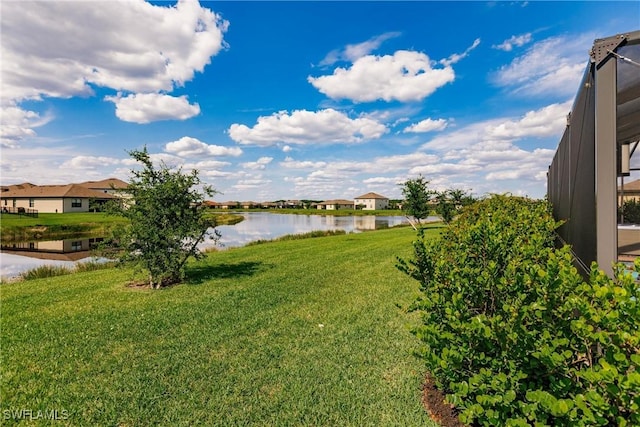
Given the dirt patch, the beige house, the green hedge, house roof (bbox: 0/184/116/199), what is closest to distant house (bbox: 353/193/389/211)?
the beige house

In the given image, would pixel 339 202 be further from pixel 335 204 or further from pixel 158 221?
pixel 158 221

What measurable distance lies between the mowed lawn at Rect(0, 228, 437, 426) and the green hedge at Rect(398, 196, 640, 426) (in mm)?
518

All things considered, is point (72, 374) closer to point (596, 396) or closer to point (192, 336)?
point (192, 336)

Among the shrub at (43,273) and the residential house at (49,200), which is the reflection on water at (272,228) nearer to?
the shrub at (43,273)

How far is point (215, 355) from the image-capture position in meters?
4.61

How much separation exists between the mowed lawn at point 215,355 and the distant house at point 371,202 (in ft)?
418

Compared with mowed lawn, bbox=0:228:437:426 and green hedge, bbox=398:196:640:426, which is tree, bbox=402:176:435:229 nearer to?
mowed lawn, bbox=0:228:437:426

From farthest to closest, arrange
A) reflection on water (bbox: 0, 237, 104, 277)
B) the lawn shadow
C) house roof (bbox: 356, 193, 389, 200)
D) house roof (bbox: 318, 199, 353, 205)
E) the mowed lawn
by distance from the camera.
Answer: house roof (bbox: 318, 199, 353, 205) → house roof (bbox: 356, 193, 389, 200) → reflection on water (bbox: 0, 237, 104, 277) → the lawn shadow → the mowed lawn

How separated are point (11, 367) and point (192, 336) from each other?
2200mm

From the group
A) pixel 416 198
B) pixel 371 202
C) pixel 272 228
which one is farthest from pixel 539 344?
pixel 371 202

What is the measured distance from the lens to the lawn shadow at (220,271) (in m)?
9.72

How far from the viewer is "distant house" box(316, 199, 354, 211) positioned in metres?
136

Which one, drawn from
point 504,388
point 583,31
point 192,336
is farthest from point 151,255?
point 583,31

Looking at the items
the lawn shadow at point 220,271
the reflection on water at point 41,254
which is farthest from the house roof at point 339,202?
the lawn shadow at point 220,271
